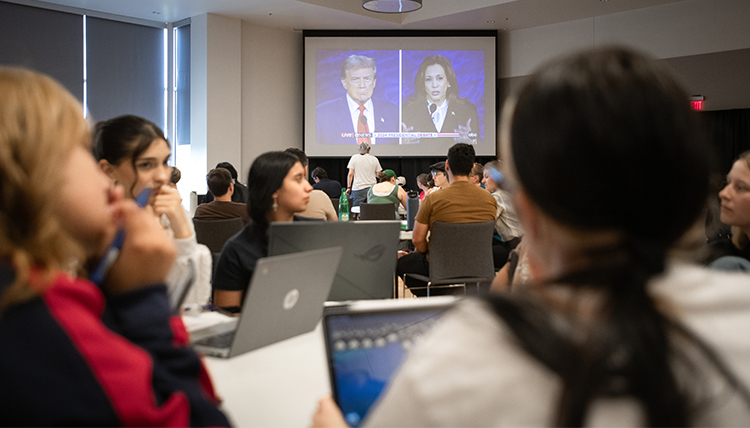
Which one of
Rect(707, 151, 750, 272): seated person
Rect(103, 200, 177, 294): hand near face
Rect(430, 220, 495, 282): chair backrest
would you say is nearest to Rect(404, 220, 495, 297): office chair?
Rect(430, 220, 495, 282): chair backrest

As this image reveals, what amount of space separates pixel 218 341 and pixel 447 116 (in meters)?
8.76

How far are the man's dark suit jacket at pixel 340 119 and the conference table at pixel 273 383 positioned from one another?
837 centimetres

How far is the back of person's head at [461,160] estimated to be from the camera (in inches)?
158

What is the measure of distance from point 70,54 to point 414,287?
7077 mm

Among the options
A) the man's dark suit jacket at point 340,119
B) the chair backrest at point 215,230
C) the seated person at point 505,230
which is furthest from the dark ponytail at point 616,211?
the man's dark suit jacket at point 340,119

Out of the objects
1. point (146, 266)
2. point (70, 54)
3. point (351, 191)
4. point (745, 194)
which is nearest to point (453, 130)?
point (351, 191)

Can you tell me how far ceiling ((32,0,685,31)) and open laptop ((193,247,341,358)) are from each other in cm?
751

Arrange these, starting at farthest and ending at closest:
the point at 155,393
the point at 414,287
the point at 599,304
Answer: the point at 414,287, the point at 155,393, the point at 599,304

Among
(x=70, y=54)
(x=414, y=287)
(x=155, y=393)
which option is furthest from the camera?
(x=70, y=54)

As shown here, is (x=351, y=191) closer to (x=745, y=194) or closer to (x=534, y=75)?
(x=745, y=194)

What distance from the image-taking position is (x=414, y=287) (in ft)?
13.2

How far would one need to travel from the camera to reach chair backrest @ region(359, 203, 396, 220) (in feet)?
17.8

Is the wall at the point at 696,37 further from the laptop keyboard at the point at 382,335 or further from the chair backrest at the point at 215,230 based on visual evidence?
the laptop keyboard at the point at 382,335

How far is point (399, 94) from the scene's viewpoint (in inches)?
386
